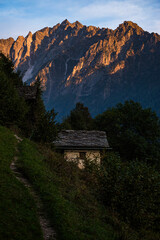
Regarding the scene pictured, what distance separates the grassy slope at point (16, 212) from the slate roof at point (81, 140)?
18.2m

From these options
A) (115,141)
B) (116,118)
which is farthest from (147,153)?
(116,118)

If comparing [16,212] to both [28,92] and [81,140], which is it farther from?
[28,92]

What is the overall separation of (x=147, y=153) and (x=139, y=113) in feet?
27.9

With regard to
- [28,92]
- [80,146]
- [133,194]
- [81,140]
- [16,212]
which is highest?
[28,92]

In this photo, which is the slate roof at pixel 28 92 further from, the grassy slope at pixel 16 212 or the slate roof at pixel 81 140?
the grassy slope at pixel 16 212

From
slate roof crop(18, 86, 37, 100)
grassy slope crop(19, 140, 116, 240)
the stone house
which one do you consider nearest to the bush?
grassy slope crop(19, 140, 116, 240)

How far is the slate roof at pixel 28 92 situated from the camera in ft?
110

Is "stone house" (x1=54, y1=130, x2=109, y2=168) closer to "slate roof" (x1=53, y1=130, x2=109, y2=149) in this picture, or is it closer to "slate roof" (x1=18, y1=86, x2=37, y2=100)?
"slate roof" (x1=53, y1=130, x2=109, y2=149)

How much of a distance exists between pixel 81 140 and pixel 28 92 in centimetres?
1168

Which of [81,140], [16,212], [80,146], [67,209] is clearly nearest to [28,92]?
[81,140]

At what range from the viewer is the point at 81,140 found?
96.9 feet

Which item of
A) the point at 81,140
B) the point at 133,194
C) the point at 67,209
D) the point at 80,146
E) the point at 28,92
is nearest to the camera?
the point at 67,209

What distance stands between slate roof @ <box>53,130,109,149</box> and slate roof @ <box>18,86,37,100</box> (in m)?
7.41

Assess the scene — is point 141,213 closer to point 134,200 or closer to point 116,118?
point 134,200
